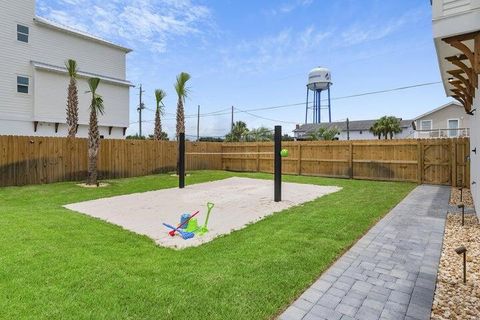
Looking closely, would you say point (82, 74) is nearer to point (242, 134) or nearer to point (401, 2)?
point (401, 2)

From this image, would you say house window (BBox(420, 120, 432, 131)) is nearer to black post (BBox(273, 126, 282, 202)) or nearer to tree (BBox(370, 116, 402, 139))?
tree (BBox(370, 116, 402, 139))

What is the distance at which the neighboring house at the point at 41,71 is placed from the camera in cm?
1405

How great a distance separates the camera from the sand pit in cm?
501

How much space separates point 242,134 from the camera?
3275 cm

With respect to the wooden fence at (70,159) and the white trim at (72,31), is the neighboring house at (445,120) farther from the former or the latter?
the white trim at (72,31)

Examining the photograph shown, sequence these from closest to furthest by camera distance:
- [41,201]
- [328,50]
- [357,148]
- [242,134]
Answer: [41,201], [357,148], [328,50], [242,134]

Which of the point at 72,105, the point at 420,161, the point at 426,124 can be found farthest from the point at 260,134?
the point at 420,161

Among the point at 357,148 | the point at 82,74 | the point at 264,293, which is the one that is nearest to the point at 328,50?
the point at 357,148

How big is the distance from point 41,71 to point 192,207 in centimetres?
1353

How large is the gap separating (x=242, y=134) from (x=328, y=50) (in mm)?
14195

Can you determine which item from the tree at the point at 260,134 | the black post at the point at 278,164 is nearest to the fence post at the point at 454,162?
the black post at the point at 278,164

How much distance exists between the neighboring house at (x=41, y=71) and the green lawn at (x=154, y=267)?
36.8 feet

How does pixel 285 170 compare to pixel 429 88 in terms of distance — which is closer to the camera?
pixel 285 170

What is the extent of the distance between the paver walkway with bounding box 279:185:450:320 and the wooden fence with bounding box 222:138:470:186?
5127 millimetres
